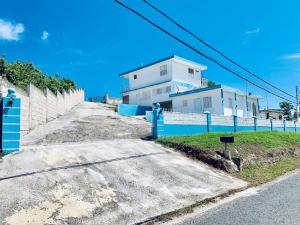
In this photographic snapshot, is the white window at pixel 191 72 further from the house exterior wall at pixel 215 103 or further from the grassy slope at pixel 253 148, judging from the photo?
the grassy slope at pixel 253 148

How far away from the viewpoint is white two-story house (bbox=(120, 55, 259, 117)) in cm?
3269

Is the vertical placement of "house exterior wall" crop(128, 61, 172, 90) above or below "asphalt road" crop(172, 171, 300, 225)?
above

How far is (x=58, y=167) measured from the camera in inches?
371

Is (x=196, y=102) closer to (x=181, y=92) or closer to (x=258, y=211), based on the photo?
(x=181, y=92)

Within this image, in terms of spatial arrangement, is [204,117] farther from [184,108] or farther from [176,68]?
[176,68]

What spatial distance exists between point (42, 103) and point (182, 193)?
1225 cm

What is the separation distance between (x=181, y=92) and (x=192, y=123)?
15.5m

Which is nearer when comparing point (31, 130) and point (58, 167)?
point (58, 167)

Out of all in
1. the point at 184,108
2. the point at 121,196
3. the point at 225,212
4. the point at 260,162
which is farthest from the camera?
the point at 184,108

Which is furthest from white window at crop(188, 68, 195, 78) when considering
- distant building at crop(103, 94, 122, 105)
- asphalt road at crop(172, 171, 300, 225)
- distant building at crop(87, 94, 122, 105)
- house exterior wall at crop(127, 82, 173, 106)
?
asphalt road at crop(172, 171, 300, 225)

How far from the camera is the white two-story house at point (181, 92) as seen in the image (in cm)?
3269

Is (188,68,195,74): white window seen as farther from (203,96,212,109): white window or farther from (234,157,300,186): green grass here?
→ (234,157,300,186): green grass

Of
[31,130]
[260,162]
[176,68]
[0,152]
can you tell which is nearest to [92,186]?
[0,152]

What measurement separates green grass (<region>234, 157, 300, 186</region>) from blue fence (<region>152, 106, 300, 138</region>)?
5.41 meters
